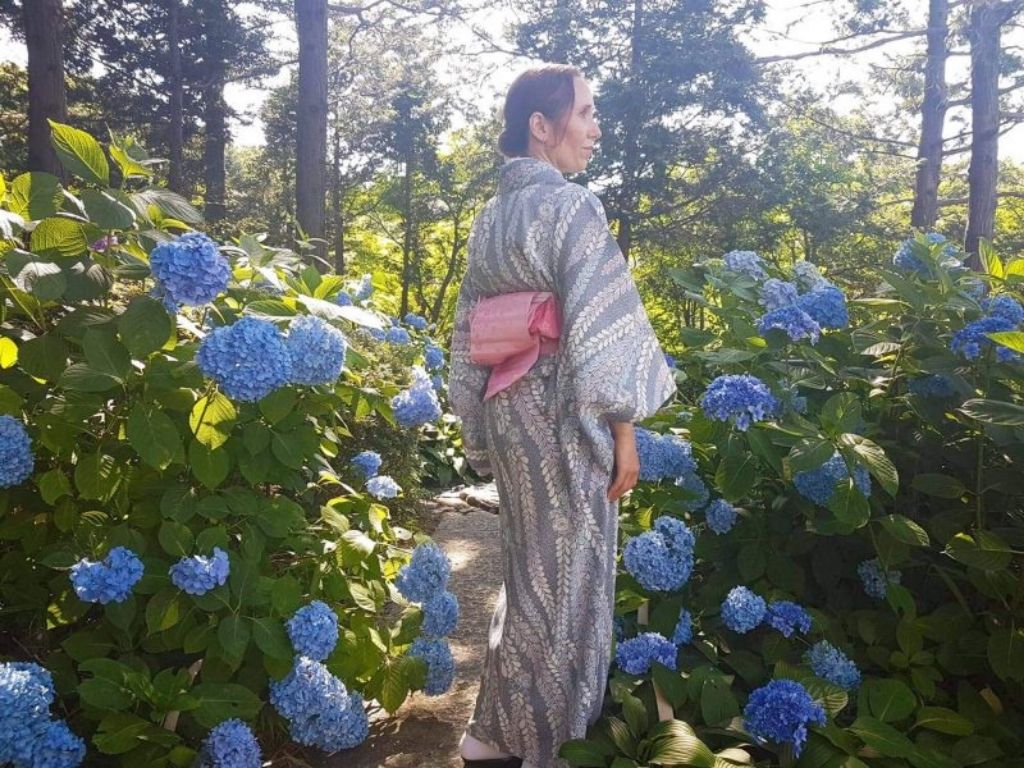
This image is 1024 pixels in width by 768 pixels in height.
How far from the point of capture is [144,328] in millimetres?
1667

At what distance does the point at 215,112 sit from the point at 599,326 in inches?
627

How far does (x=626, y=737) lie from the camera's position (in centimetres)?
178

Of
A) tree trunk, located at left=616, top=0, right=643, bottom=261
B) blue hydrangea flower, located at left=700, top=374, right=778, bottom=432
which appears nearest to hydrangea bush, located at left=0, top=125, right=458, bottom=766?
blue hydrangea flower, located at left=700, top=374, right=778, bottom=432

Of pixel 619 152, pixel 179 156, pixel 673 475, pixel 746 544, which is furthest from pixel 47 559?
pixel 179 156

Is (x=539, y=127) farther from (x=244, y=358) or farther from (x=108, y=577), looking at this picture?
(x=108, y=577)

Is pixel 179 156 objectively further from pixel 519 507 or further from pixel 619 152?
pixel 519 507

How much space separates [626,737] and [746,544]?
0.71 m

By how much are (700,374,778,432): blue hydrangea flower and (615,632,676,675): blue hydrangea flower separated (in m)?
0.60

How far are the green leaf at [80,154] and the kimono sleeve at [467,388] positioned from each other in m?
0.92

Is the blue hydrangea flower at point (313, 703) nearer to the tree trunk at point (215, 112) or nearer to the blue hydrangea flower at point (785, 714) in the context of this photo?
the blue hydrangea flower at point (785, 714)

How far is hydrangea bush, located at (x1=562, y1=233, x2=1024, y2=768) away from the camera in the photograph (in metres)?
1.77

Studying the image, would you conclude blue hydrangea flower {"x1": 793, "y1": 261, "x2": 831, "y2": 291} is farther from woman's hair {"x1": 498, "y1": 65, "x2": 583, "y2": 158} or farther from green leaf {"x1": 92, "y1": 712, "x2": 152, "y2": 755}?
green leaf {"x1": 92, "y1": 712, "x2": 152, "y2": 755}

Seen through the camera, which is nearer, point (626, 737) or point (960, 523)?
point (626, 737)

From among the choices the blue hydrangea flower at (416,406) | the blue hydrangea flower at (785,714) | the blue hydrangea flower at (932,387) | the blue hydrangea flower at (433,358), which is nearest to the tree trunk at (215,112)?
the blue hydrangea flower at (433,358)
